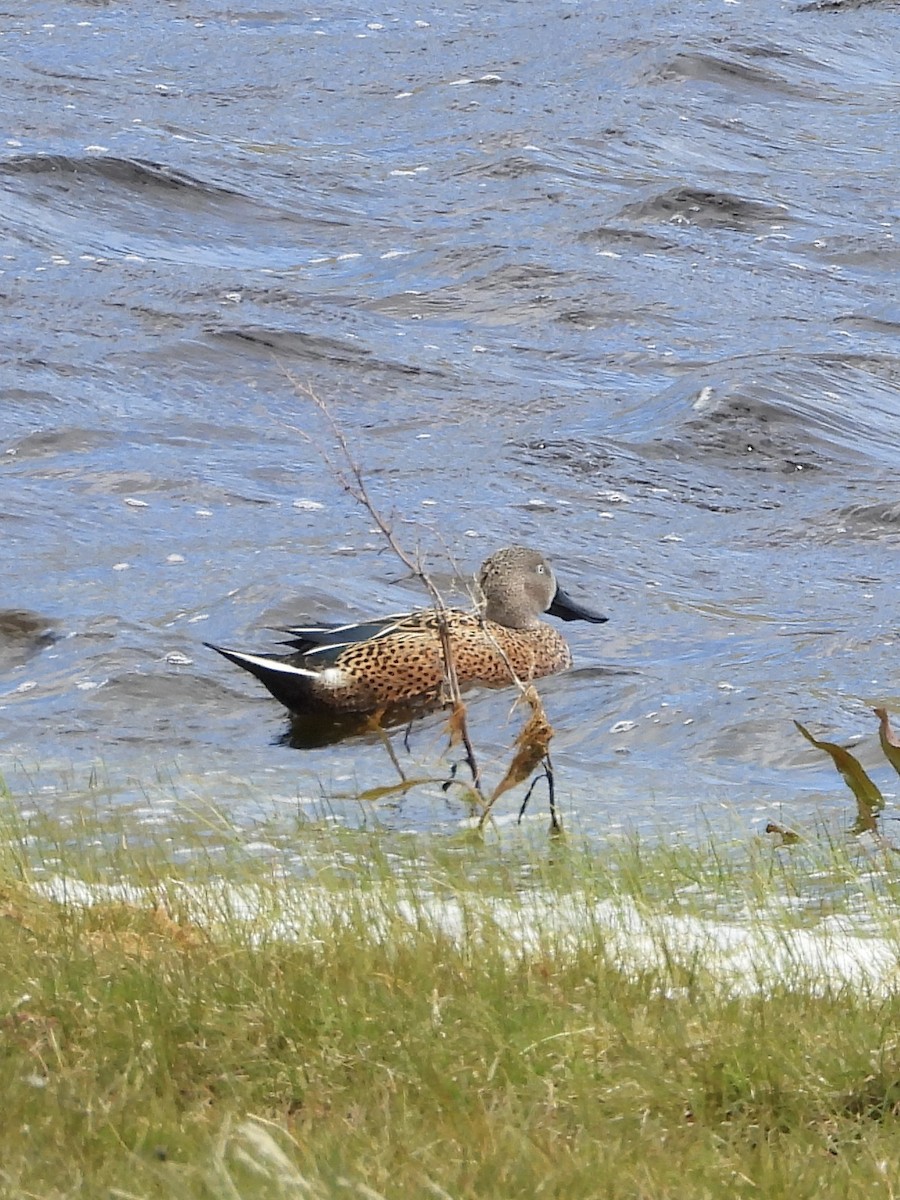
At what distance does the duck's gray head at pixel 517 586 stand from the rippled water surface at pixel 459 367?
358mm

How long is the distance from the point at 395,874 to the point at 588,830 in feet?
4.15

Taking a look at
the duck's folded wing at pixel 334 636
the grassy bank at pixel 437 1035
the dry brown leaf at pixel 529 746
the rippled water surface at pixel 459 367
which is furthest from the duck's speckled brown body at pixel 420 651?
the grassy bank at pixel 437 1035

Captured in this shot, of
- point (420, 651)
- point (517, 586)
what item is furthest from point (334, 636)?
point (517, 586)

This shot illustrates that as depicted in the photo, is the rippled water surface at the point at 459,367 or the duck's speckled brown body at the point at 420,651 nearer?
the rippled water surface at the point at 459,367

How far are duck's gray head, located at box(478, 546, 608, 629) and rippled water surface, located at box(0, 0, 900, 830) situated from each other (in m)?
0.36

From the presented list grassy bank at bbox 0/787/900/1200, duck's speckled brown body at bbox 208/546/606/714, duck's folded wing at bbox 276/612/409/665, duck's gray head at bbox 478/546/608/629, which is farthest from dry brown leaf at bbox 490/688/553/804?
duck's gray head at bbox 478/546/608/629

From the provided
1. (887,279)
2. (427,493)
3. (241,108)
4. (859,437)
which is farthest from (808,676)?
(241,108)

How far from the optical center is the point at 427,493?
452 inches

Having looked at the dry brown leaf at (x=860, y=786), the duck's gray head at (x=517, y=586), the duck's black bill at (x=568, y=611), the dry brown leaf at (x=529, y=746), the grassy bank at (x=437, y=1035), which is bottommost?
the duck's black bill at (x=568, y=611)

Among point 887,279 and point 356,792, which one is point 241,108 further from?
point 356,792

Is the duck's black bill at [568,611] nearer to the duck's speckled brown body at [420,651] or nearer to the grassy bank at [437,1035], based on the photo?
the duck's speckled brown body at [420,651]

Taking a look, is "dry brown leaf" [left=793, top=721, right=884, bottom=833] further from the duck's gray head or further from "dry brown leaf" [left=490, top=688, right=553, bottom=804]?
the duck's gray head

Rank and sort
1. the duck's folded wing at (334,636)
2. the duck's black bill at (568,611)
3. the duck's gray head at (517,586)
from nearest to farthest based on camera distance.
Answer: the duck's folded wing at (334,636) < the duck's gray head at (517,586) < the duck's black bill at (568,611)

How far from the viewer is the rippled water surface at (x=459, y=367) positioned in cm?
847
